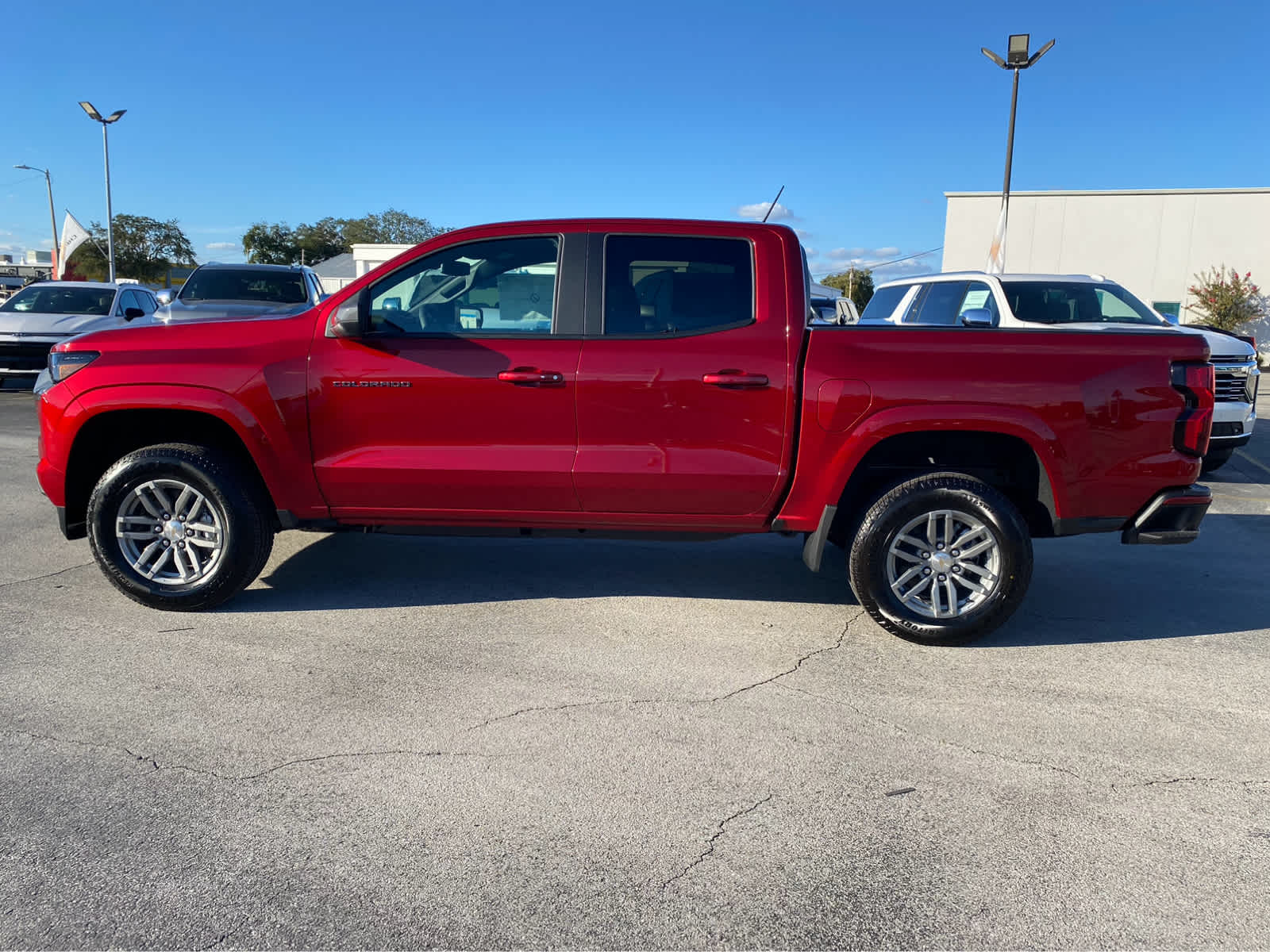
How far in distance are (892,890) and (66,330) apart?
14.4 m

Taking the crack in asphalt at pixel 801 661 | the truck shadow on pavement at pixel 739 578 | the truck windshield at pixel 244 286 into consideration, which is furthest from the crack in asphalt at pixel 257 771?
the truck windshield at pixel 244 286

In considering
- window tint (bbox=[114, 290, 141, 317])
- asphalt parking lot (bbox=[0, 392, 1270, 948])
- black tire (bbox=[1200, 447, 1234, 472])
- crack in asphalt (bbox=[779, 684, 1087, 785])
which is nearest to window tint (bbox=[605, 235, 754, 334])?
asphalt parking lot (bbox=[0, 392, 1270, 948])

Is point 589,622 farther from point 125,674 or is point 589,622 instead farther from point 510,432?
point 125,674

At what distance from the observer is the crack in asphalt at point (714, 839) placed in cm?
263

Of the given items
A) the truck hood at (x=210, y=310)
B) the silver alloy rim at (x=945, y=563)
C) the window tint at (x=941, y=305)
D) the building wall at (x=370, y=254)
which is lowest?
the silver alloy rim at (x=945, y=563)

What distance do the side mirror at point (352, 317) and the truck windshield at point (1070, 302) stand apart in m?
7.09

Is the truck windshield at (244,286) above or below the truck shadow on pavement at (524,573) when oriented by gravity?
above

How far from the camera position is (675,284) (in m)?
4.65

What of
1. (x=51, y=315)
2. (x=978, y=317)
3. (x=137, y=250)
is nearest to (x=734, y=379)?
(x=978, y=317)

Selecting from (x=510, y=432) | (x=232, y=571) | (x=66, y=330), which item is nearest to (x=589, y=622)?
(x=510, y=432)

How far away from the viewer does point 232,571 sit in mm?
4695

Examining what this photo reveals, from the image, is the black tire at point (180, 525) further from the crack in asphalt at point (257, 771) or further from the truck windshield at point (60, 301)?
the truck windshield at point (60, 301)

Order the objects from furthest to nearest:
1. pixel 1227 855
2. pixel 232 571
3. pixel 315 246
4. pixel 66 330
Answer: pixel 315 246
pixel 66 330
pixel 232 571
pixel 1227 855

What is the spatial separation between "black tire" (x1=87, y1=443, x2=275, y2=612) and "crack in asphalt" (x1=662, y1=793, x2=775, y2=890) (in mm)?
2934
